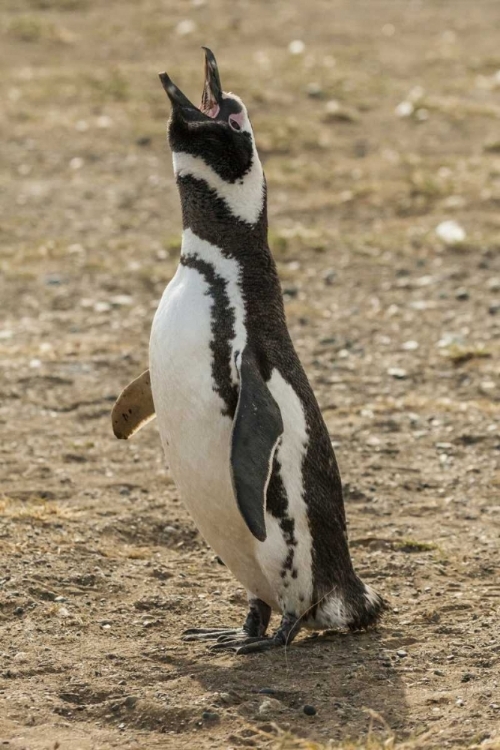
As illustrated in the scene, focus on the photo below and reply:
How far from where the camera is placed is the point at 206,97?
457cm

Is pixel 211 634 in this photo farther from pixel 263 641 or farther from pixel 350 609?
pixel 350 609

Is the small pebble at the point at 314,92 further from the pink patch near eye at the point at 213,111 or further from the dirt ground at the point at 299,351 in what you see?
the pink patch near eye at the point at 213,111

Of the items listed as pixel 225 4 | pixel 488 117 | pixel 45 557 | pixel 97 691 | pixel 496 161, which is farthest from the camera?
pixel 225 4

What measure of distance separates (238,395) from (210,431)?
0.54 ft

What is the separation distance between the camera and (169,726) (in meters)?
3.72

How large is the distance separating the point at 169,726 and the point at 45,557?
1450 millimetres

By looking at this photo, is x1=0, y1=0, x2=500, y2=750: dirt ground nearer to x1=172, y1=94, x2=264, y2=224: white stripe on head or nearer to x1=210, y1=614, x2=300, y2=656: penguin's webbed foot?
x1=210, y1=614, x2=300, y2=656: penguin's webbed foot

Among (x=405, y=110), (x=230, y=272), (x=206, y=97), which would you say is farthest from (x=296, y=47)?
(x=230, y=272)

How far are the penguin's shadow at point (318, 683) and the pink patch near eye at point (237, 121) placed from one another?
1.75 m

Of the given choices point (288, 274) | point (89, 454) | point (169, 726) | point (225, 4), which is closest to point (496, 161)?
point (288, 274)

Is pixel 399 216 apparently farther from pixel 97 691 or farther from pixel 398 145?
pixel 97 691

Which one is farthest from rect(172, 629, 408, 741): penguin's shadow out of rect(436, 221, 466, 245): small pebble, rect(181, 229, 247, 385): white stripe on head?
rect(436, 221, 466, 245): small pebble

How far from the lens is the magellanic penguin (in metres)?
4.33

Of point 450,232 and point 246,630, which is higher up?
point 450,232
